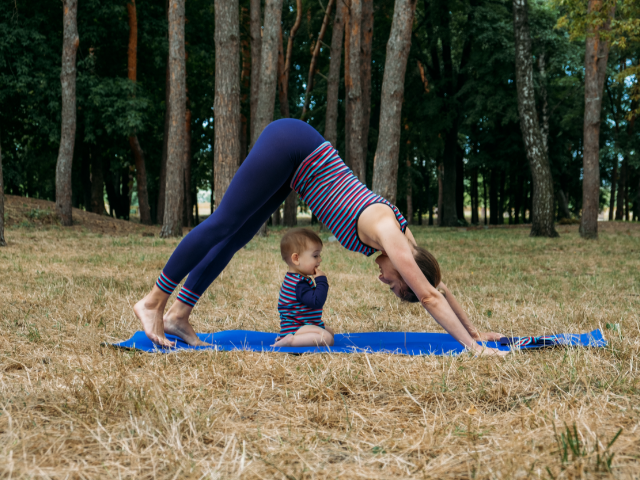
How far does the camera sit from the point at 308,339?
3.47m

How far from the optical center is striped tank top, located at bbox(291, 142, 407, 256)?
122 inches

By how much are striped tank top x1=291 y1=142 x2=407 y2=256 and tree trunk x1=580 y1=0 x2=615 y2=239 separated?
40.8 ft

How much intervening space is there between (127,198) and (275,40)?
2103 centimetres

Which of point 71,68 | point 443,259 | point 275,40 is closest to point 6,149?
point 71,68

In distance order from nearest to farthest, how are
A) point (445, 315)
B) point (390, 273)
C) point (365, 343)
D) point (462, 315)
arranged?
1. point (445, 315)
2. point (390, 273)
3. point (462, 315)
4. point (365, 343)

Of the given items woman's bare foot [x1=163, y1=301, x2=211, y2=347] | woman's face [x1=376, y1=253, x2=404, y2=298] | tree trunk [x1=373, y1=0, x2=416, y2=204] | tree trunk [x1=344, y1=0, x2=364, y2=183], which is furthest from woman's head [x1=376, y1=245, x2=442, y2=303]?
tree trunk [x1=344, y1=0, x2=364, y2=183]

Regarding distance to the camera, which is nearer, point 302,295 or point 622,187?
point 302,295

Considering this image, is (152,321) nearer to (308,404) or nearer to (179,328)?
(179,328)

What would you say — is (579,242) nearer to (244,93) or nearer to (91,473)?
(91,473)

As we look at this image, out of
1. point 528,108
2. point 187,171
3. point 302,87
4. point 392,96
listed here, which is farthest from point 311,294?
point 302,87

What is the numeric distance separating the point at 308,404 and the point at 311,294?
4.49 ft

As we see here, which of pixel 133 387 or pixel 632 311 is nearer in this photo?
pixel 133 387

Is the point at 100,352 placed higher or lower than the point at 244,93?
lower

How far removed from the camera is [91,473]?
1.61m
